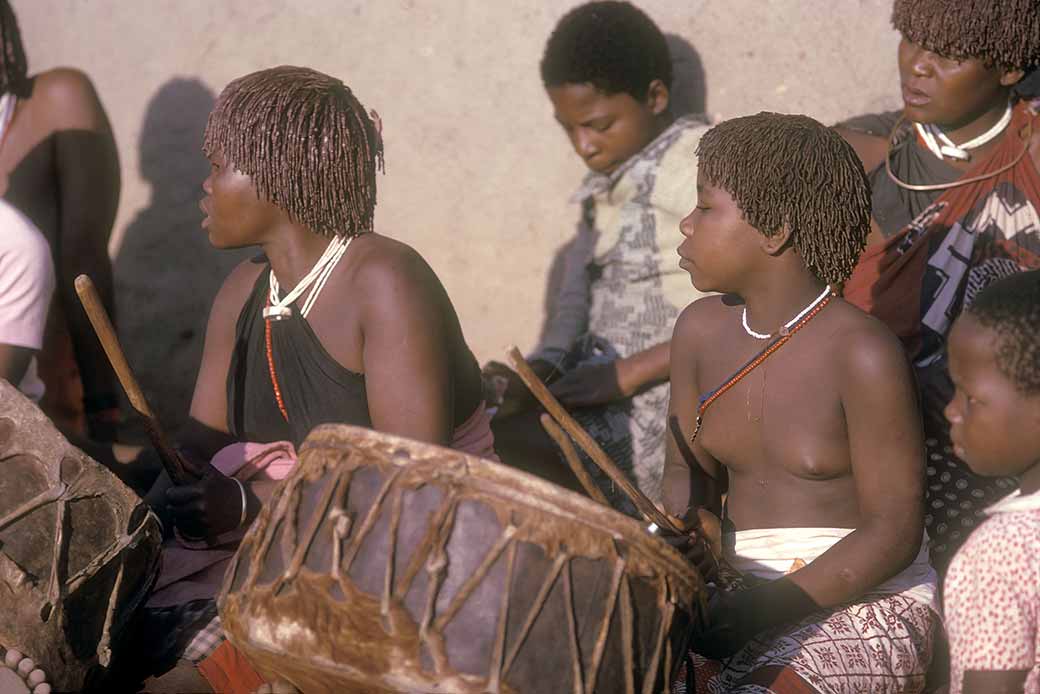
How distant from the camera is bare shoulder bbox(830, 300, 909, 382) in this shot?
293cm

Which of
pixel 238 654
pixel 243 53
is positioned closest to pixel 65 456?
pixel 238 654

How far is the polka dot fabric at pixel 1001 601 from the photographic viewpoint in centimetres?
246

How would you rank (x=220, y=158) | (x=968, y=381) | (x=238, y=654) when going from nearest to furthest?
1. (x=968, y=381)
2. (x=238, y=654)
3. (x=220, y=158)

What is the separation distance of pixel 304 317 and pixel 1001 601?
5.94 ft

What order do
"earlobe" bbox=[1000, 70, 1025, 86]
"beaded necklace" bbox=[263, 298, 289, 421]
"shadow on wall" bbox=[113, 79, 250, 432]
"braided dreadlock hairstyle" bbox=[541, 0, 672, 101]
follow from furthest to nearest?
"shadow on wall" bbox=[113, 79, 250, 432] < "braided dreadlock hairstyle" bbox=[541, 0, 672, 101] < "earlobe" bbox=[1000, 70, 1025, 86] < "beaded necklace" bbox=[263, 298, 289, 421]

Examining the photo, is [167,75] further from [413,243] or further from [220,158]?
[220,158]

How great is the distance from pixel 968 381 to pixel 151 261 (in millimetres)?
4022

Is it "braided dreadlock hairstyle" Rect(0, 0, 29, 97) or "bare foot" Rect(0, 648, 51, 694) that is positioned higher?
"braided dreadlock hairstyle" Rect(0, 0, 29, 97)

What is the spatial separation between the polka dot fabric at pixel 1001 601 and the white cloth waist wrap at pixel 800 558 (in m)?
0.52

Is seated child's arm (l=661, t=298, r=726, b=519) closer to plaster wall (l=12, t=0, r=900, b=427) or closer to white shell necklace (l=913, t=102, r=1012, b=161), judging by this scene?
white shell necklace (l=913, t=102, r=1012, b=161)

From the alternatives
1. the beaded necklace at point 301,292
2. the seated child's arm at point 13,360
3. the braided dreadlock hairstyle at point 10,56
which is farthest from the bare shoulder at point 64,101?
the beaded necklace at point 301,292

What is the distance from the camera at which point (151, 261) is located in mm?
5773

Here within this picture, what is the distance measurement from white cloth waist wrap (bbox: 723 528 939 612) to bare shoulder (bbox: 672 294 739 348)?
0.51 m

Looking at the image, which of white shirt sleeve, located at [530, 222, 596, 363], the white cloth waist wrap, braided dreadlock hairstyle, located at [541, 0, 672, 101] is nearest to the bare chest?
the white cloth waist wrap
